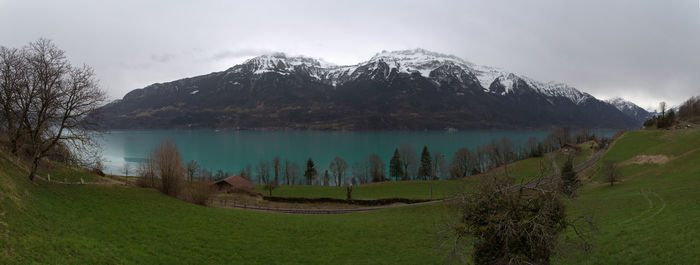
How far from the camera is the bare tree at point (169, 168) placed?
31.2 meters

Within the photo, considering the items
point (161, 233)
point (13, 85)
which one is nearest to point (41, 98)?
point (13, 85)

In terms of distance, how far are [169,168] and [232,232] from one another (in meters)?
15.8

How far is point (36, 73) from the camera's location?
2003cm

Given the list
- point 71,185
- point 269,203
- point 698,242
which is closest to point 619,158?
point 698,242

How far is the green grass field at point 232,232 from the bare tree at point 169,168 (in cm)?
421

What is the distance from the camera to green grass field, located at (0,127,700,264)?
12172 millimetres

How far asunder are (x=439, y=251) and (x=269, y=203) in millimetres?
35890

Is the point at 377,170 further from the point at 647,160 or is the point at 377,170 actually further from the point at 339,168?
the point at 647,160

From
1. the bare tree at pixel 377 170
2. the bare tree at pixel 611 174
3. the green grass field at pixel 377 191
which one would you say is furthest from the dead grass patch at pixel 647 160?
the bare tree at pixel 377 170

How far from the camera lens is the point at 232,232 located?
69.0 ft

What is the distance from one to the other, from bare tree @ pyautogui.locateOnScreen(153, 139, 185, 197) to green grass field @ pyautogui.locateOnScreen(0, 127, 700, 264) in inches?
166

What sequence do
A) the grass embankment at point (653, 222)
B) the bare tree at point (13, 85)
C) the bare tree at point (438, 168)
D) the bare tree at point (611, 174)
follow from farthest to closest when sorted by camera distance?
the bare tree at point (438, 168) < the bare tree at point (611, 174) < the bare tree at point (13, 85) < the grass embankment at point (653, 222)

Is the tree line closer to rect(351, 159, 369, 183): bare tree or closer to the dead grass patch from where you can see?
rect(351, 159, 369, 183): bare tree

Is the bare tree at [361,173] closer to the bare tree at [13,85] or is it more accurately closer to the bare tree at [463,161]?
the bare tree at [463,161]
